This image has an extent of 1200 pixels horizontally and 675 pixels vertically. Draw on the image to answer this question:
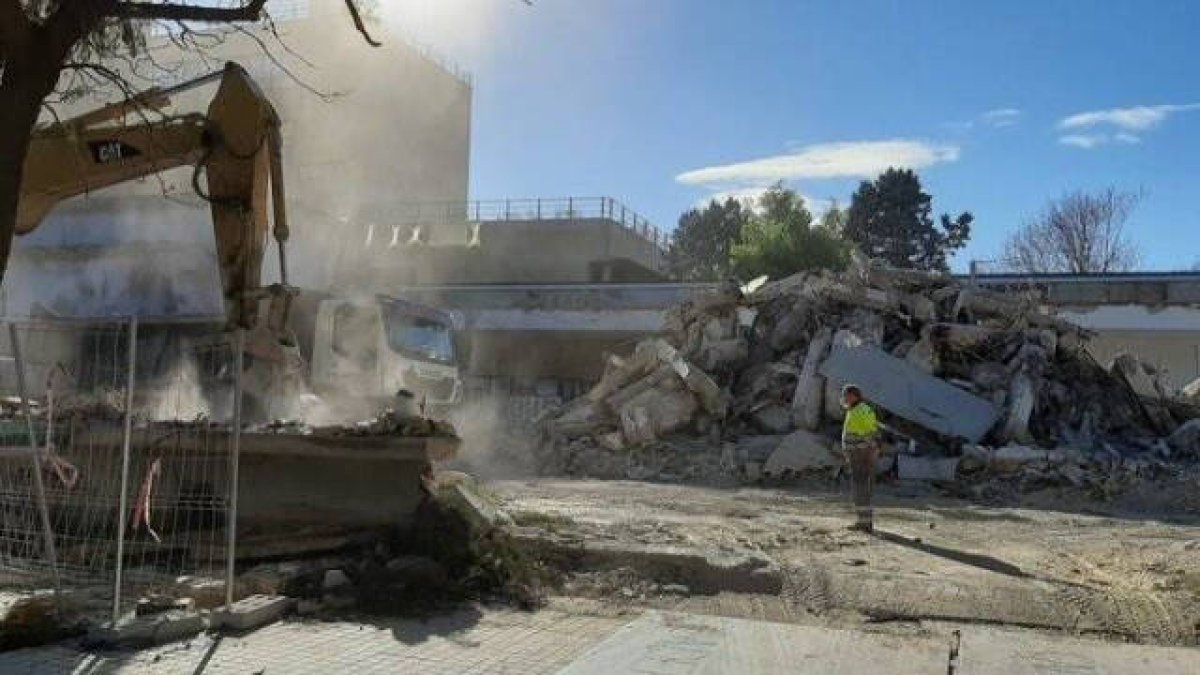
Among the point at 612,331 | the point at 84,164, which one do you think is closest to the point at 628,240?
the point at 612,331

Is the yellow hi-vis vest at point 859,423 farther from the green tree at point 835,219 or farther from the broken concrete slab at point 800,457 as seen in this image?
the green tree at point 835,219

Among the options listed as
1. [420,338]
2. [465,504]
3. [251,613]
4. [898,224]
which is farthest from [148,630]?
[898,224]

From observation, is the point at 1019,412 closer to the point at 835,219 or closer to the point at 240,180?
the point at 240,180

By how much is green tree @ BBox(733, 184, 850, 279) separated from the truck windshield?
35.0m

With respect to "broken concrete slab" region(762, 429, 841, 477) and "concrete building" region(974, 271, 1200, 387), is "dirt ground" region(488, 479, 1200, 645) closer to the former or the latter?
"broken concrete slab" region(762, 429, 841, 477)

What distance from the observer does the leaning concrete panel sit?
59.7ft

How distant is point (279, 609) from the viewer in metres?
7.13

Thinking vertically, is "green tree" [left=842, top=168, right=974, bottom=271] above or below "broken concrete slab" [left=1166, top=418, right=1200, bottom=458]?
above

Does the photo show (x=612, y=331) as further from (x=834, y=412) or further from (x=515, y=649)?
(x=515, y=649)

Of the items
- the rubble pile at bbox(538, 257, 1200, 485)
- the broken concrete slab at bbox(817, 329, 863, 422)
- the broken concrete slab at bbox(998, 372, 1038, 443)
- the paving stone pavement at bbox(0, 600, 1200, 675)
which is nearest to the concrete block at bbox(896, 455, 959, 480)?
the rubble pile at bbox(538, 257, 1200, 485)

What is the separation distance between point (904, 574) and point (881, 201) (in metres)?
62.4

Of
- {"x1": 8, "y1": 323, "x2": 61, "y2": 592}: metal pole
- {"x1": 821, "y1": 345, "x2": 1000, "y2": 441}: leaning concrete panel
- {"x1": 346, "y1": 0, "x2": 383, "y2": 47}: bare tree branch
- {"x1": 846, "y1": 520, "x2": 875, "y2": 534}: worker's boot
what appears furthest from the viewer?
{"x1": 821, "y1": 345, "x2": 1000, "y2": 441}: leaning concrete panel

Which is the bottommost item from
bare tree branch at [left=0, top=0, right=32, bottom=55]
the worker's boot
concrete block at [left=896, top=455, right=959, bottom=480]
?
the worker's boot

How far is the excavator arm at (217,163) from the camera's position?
969cm
